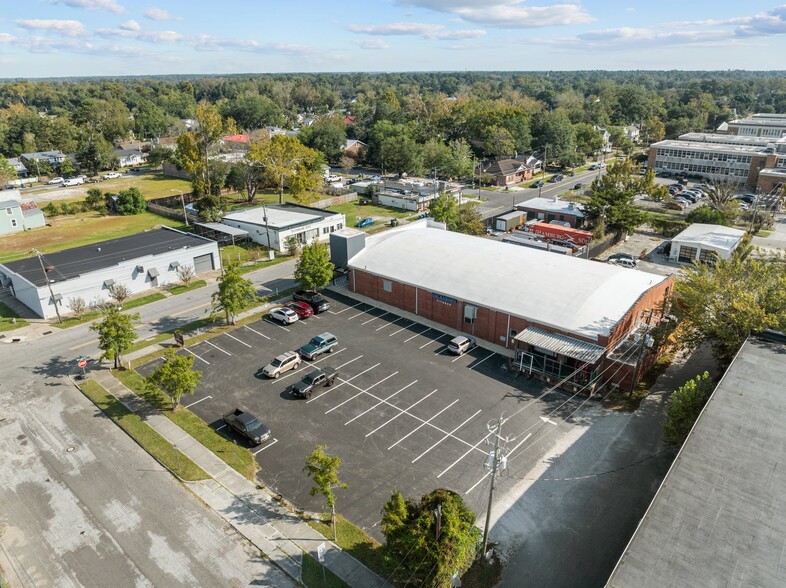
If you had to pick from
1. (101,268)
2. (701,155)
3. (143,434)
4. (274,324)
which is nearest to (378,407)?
(143,434)

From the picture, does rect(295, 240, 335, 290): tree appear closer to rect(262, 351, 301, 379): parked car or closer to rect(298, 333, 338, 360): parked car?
rect(298, 333, 338, 360): parked car

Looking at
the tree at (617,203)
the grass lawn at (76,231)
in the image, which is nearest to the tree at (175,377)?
the grass lawn at (76,231)

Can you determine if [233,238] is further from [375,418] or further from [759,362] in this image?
[759,362]

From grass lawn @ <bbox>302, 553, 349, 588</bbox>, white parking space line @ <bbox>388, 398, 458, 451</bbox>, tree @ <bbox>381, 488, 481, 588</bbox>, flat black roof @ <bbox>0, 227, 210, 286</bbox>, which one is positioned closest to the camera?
tree @ <bbox>381, 488, 481, 588</bbox>

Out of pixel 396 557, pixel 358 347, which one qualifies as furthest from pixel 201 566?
pixel 358 347

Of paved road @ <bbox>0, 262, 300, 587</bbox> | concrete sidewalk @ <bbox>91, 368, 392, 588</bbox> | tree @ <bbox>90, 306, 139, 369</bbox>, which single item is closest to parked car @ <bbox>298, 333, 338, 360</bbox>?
concrete sidewalk @ <bbox>91, 368, 392, 588</bbox>

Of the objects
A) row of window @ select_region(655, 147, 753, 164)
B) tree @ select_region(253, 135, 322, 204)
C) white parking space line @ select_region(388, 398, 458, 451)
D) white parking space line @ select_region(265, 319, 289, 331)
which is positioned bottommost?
white parking space line @ select_region(388, 398, 458, 451)
